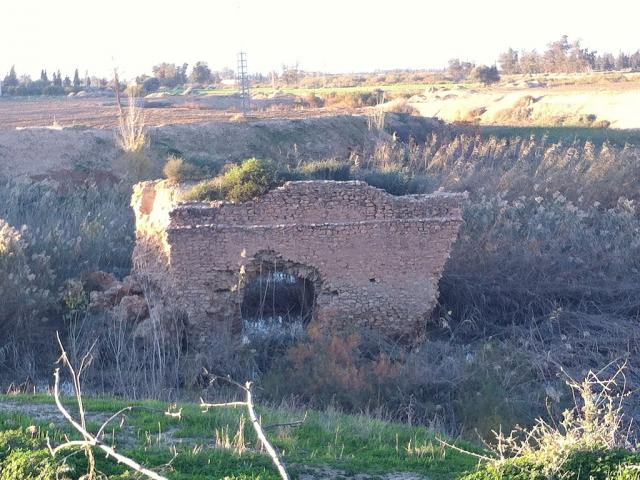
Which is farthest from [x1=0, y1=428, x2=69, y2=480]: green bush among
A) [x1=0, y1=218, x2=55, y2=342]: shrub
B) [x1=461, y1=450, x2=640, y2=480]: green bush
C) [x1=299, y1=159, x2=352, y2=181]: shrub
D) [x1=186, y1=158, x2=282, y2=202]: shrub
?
[x1=299, y1=159, x2=352, y2=181]: shrub

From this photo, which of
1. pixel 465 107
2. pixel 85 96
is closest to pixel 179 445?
pixel 465 107

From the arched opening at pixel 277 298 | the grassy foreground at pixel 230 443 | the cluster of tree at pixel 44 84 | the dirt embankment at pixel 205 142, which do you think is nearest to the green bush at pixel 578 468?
the grassy foreground at pixel 230 443

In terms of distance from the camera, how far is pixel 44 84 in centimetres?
9038

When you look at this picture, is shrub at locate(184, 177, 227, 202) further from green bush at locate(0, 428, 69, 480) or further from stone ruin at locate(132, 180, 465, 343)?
green bush at locate(0, 428, 69, 480)

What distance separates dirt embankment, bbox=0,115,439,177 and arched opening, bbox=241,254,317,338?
10.2 m

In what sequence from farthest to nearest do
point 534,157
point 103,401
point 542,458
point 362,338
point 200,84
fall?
point 200,84 → point 534,157 → point 362,338 → point 103,401 → point 542,458

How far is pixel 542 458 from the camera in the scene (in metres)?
6.25

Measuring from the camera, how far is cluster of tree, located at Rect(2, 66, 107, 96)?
3258 inches

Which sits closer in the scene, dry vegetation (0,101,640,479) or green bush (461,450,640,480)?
green bush (461,450,640,480)

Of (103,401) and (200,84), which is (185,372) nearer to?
(103,401)

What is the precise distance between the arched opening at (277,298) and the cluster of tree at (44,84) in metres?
71.0

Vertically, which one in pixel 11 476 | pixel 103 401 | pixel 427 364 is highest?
pixel 11 476

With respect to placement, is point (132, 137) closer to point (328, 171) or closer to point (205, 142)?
point (205, 142)

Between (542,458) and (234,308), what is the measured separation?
9173mm
